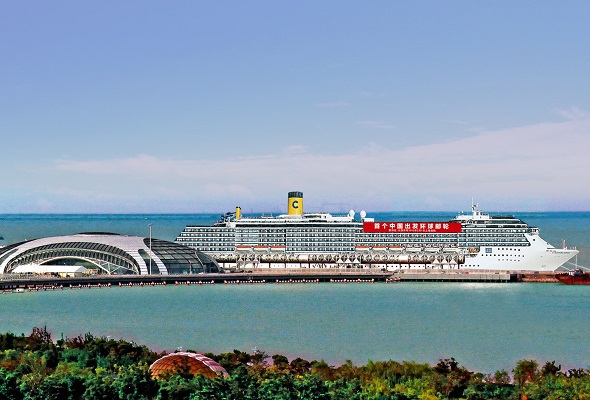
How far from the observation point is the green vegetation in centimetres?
3025

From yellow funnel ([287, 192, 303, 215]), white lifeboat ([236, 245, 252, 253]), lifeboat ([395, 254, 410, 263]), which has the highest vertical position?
yellow funnel ([287, 192, 303, 215])

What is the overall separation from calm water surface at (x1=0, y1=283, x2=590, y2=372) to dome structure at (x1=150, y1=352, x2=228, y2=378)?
11.0m

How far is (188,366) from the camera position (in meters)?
33.1

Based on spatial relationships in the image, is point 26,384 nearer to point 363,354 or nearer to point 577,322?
point 363,354

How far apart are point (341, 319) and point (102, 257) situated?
37957 mm

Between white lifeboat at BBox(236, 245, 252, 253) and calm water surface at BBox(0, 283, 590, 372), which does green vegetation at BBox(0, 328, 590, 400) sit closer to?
calm water surface at BBox(0, 283, 590, 372)

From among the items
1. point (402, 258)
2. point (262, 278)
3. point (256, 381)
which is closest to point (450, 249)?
point (402, 258)

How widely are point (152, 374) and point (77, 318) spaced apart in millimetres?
26544

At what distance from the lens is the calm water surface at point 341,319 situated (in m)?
46.2

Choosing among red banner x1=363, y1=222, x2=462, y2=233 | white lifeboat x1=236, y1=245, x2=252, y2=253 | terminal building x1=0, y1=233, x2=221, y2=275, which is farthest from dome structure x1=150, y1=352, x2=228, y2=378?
white lifeboat x1=236, y1=245, x2=252, y2=253

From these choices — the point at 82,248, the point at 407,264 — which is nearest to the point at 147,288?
the point at 82,248

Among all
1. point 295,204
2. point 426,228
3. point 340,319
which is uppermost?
point 295,204

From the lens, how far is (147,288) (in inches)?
3145

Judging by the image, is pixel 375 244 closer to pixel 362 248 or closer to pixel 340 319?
pixel 362 248
